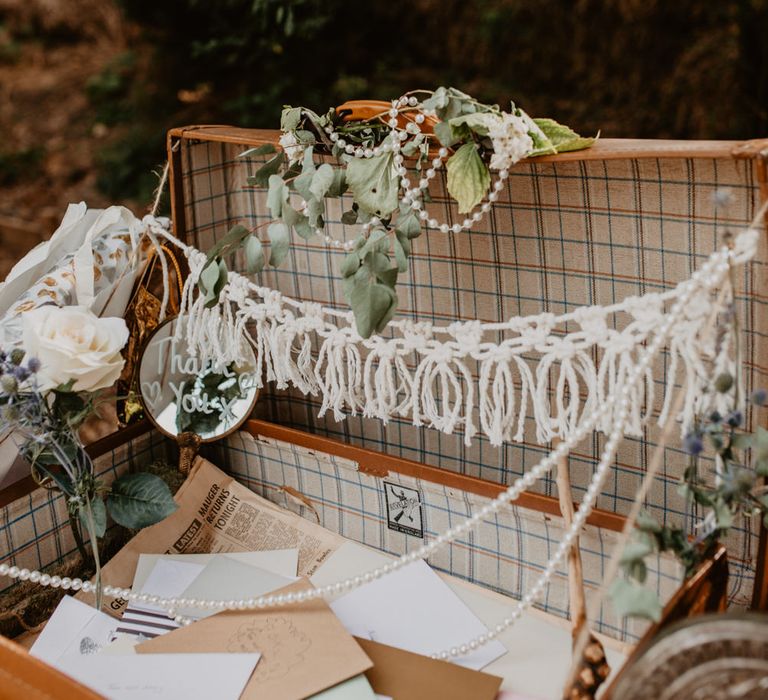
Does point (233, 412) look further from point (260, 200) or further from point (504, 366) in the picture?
point (504, 366)

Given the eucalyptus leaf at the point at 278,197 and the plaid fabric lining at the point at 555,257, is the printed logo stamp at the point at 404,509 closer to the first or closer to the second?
the plaid fabric lining at the point at 555,257

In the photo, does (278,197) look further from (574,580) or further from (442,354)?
(574,580)

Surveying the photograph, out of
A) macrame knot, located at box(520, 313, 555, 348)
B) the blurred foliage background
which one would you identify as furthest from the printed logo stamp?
the blurred foliage background

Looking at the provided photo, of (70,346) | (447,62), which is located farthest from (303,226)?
(447,62)

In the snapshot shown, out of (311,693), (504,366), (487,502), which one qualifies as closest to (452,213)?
(504,366)

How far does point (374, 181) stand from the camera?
965 mm

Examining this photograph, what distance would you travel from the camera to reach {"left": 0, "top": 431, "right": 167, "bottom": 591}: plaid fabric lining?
1.11 meters

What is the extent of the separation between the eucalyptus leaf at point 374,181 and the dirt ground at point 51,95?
117 inches

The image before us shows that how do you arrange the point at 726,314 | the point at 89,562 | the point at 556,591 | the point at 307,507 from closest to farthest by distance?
the point at 726,314 → the point at 556,591 → the point at 89,562 → the point at 307,507

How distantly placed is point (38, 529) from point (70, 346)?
1.19 ft

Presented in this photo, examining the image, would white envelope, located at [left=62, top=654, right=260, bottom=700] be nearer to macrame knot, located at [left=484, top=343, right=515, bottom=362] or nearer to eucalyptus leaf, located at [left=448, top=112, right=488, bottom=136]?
macrame knot, located at [left=484, top=343, right=515, bottom=362]

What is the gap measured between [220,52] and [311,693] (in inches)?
69.1

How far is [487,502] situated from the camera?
1.08 m

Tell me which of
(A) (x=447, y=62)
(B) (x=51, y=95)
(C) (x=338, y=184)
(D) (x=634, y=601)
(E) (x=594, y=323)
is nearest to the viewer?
(D) (x=634, y=601)
